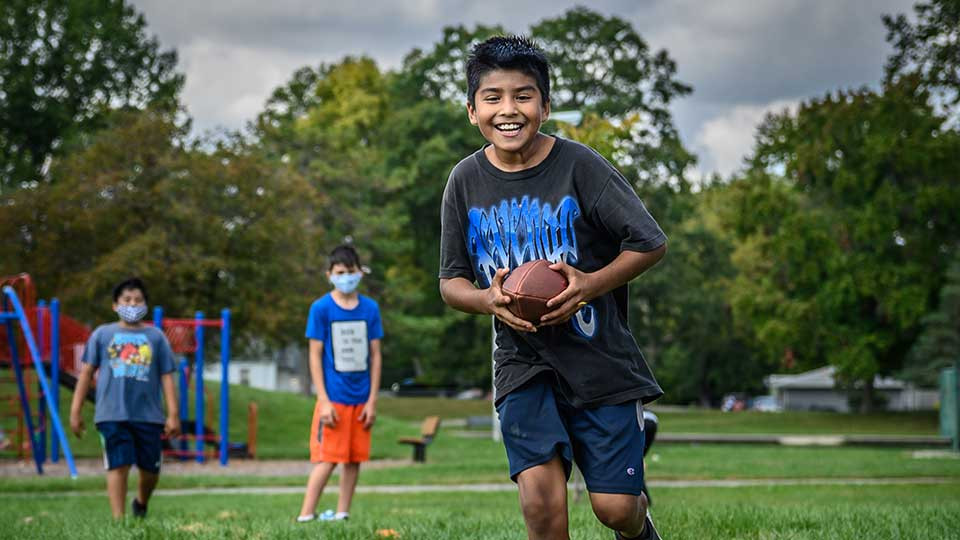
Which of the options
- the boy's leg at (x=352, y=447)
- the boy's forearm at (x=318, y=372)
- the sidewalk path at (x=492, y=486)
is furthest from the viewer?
the sidewalk path at (x=492, y=486)

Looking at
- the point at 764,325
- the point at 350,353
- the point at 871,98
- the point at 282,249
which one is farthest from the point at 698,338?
the point at 350,353

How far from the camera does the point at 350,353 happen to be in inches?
359

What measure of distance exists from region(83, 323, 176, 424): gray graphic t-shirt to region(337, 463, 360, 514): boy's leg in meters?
1.44

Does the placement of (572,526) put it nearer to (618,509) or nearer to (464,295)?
(618,509)

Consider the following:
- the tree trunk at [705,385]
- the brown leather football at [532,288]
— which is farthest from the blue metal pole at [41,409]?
the tree trunk at [705,385]

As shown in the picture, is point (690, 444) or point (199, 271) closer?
point (199, 271)

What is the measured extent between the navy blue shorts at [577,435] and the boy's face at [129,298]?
17.5 ft

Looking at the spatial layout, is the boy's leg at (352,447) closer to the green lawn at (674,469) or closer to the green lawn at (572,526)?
the green lawn at (572,526)

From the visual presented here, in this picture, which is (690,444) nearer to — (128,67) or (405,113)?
(405,113)

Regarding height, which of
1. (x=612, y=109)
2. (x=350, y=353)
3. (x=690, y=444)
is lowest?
(x=690, y=444)

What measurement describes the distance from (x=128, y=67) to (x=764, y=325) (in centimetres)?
2810

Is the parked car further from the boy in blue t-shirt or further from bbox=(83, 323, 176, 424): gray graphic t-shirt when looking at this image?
bbox=(83, 323, 176, 424): gray graphic t-shirt

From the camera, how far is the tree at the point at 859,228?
46188mm

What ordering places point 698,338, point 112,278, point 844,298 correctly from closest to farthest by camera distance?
point 112,278
point 844,298
point 698,338
